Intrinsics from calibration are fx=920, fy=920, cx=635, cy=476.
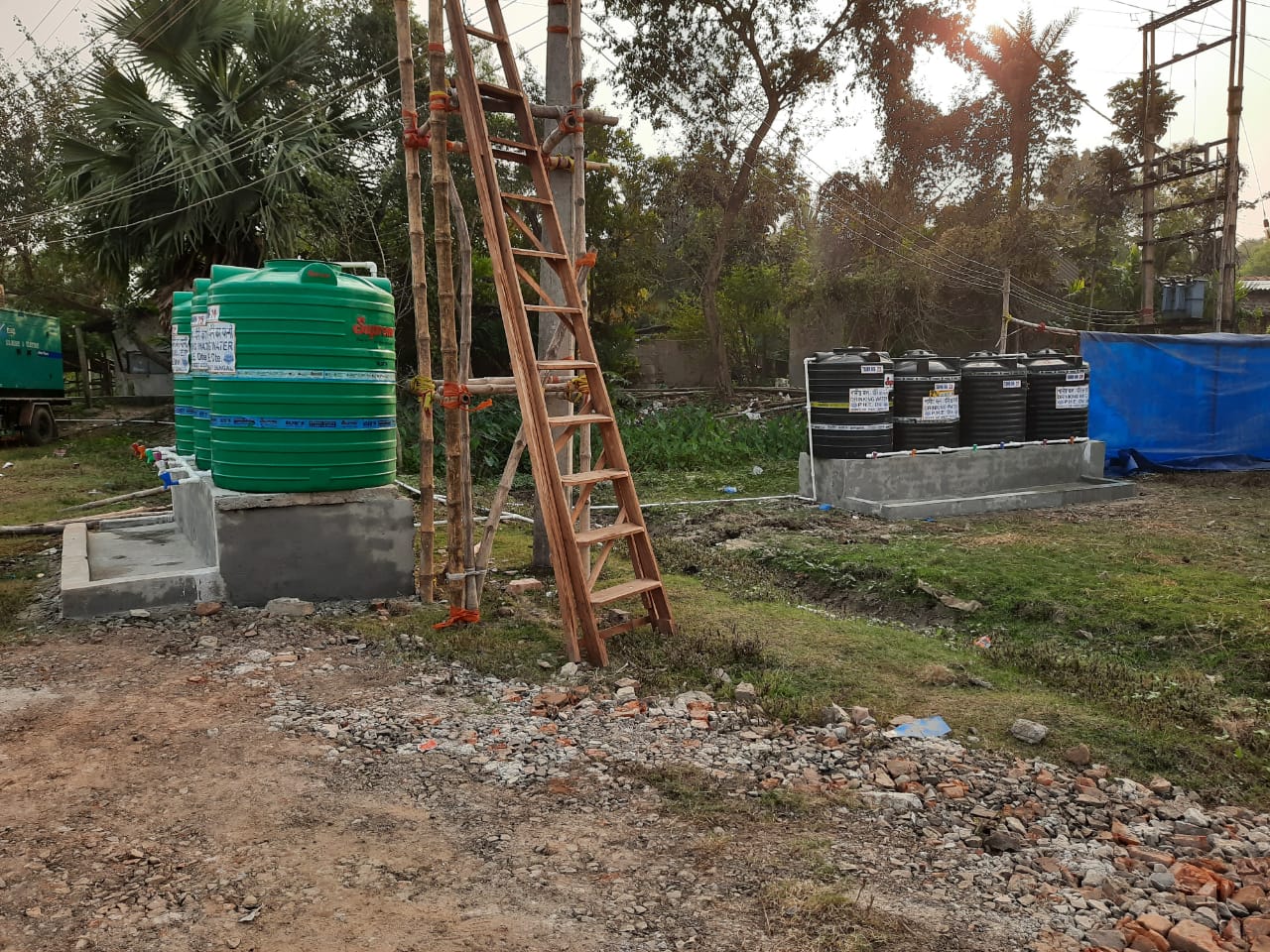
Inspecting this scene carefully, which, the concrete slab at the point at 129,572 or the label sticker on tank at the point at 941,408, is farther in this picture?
the label sticker on tank at the point at 941,408

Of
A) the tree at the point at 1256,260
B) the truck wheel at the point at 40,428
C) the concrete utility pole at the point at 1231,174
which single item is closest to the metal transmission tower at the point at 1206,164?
the concrete utility pole at the point at 1231,174

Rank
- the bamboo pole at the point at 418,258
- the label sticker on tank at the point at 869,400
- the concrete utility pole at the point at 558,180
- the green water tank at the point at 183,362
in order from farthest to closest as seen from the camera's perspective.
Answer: the label sticker on tank at the point at 869,400
the green water tank at the point at 183,362
the concrete utility pole at the point at 558,180
the bamboo pole at the point at 418,258

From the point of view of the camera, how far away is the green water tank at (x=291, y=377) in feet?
17.8

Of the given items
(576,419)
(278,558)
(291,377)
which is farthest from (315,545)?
(576,419)

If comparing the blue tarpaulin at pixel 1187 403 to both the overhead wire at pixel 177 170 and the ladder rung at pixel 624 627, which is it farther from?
the overhead wire at pixel 177 170

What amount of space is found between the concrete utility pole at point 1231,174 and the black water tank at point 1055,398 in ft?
30.0

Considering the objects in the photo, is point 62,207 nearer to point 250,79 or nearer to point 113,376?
point 250,79

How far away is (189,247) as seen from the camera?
14328mm

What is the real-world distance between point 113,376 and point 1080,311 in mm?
26513

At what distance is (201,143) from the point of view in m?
13.5

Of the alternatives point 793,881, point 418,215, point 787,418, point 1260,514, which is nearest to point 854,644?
point 793,881

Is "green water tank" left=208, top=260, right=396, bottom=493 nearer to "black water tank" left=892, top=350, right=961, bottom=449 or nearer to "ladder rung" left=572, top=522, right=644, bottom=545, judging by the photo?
"ladder rung" left=572, top=522, right=644, bottom=545

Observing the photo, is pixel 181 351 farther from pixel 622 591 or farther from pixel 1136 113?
pixel 1136 113

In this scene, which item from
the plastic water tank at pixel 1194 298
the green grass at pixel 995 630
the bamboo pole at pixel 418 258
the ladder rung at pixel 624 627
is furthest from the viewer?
the plastic water tank at pixel 1194 298
